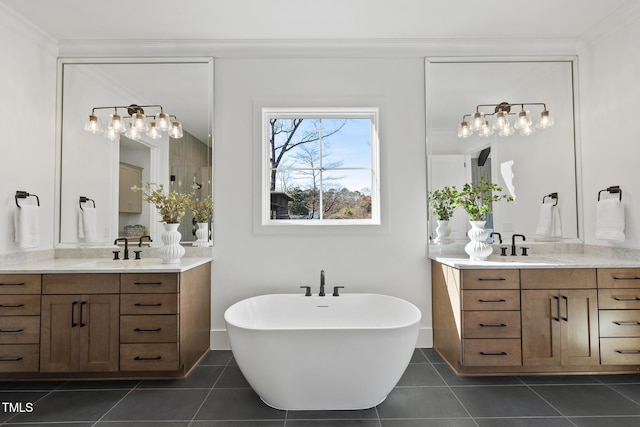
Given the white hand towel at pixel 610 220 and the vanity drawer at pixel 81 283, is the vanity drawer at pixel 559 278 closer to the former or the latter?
the white hand towel at pixel 610 220

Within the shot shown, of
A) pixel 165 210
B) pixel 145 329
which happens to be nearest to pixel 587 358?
pixel 145 329

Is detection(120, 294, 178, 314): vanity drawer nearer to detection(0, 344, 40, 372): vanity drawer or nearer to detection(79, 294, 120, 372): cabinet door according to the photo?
detection(79, 294, 120, 372): cabinet door

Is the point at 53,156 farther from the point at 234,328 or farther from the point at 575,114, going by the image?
the point at 575,114

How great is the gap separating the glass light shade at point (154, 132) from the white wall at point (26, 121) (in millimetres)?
821

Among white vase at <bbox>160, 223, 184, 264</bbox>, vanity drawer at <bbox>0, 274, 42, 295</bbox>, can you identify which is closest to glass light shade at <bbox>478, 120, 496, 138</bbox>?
white vase at <bbox>160, 223, 184, 264</bbox>

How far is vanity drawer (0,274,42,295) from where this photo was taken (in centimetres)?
212

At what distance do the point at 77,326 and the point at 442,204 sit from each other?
2.88m

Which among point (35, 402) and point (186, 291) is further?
point (186, 291)

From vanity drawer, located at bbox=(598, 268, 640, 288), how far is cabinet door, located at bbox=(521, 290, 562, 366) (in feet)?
1.12

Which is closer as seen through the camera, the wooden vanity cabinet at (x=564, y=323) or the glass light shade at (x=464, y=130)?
the wooden vanity cabinet at (x=564, y=323)

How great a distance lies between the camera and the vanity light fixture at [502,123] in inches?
108

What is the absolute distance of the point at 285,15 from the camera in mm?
2396

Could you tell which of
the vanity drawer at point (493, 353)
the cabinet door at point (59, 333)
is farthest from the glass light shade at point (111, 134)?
the vanity drawer at point (493, 353)

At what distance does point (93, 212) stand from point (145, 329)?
49.1 inches
